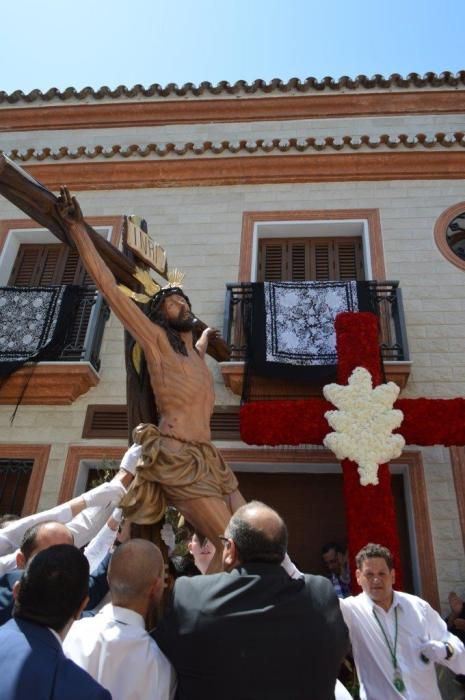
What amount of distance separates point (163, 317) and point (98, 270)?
1.93 ft

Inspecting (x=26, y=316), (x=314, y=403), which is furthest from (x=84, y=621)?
(x=26, y=316)

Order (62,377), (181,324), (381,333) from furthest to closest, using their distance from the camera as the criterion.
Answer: (381,333)
(62,377)
(181,324)

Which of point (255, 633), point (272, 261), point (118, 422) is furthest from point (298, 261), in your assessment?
point (255, 633)

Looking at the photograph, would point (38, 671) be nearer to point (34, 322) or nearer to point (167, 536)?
point (167, 536)

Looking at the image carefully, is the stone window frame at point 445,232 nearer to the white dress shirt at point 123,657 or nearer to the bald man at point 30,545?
the bald man at point 30,545

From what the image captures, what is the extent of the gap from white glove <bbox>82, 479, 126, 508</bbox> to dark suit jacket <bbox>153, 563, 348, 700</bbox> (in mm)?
967

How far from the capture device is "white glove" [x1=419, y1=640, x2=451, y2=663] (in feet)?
8.77

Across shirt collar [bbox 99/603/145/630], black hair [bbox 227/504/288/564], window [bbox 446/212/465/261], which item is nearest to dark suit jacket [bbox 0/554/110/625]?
shirt collar [bbox 99/603/145/630]

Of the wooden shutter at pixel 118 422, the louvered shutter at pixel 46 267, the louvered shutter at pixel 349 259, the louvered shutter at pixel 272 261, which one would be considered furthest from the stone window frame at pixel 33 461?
the louvered shutter at pixel 349 259

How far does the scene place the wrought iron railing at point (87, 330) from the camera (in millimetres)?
6574

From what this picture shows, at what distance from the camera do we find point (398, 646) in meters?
2.83

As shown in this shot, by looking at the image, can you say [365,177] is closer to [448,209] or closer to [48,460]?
[448,209]

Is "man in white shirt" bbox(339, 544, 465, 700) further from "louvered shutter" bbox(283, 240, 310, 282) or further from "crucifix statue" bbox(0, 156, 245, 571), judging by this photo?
"louvered shutter" bbox(283, 240, 310, 282)

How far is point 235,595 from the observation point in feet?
5.19
